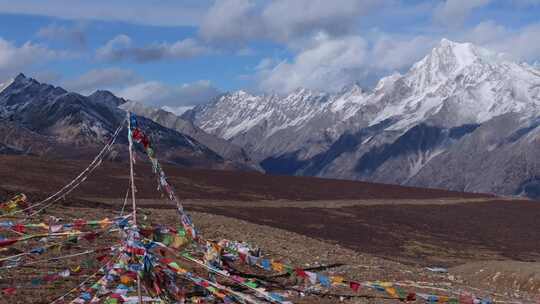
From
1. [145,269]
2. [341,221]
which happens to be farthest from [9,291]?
[341,221]

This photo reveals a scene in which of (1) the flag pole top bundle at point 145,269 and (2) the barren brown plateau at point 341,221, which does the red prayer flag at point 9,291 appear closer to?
(1) the flag pole top bundle at point 145,269

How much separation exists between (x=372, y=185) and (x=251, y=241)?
7391cm

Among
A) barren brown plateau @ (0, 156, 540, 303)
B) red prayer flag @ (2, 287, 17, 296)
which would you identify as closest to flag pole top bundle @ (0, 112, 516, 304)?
red prayer flag @ (2, 287, 17, 296)

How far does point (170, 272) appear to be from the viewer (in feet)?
53.3

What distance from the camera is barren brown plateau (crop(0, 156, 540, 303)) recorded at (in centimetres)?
2941

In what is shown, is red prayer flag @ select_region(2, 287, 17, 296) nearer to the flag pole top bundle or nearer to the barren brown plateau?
the flag pole top bundle

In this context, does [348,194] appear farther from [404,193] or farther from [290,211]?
[290,211]

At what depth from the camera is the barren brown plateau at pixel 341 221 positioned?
2941 centimetres

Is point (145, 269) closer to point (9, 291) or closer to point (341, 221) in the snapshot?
point (9, 291)

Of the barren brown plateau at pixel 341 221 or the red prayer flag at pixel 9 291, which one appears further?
the barren brown plateau at pixel 341 221

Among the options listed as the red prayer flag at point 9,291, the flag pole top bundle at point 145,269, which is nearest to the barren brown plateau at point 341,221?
the red prayer flag at point 9,291

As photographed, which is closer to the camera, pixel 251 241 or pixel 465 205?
pixel 251 241

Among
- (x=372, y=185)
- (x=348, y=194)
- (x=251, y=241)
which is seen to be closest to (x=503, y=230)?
(x=348, y=194)

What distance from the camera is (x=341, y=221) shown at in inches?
2717
